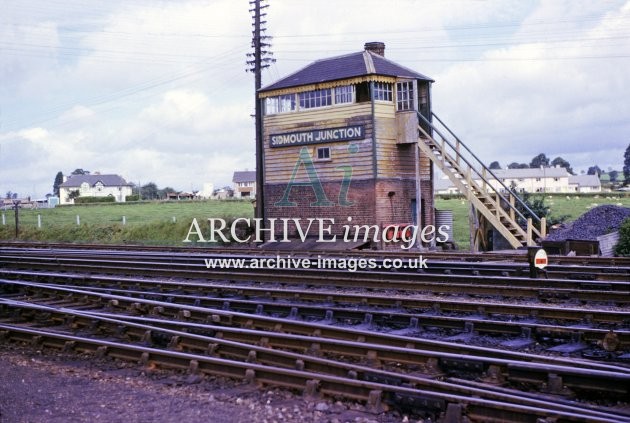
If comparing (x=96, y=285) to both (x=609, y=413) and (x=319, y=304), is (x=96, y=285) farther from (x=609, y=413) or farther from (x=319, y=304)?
(x=609, y=413)

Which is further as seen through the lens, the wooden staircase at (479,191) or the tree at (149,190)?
the tree at (149,190)

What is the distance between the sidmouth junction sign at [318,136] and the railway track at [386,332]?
9.28m

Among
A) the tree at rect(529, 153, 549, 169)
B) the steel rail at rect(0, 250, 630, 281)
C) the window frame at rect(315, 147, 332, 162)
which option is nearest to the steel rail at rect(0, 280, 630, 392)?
the steel rail at rect(0, 250, 630, 281)

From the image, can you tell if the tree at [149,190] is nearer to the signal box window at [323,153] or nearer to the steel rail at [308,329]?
the signal box window at [323,153]

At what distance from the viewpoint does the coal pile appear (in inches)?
830

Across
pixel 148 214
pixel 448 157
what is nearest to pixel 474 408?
pixel 448 157

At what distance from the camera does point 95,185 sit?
4572 inches

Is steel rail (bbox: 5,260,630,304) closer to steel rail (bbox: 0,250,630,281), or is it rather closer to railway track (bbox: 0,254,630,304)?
railway track (bbox: 0,254,630,304)

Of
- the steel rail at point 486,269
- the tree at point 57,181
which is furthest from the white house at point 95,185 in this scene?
the steel rail at point 486,269

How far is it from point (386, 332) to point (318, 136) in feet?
51.2

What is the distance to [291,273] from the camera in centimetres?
1506

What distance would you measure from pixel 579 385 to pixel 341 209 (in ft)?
56.7

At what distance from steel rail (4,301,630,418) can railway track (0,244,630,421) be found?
2 centimetres

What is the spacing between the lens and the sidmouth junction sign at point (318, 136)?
929 inches
